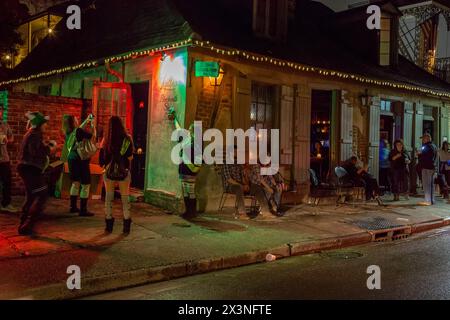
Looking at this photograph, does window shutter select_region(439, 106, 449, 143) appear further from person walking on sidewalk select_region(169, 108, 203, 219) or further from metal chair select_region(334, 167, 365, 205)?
person walking on sidewalk select_region(169, 108, 203, 219)

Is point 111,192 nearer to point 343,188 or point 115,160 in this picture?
point 115,160

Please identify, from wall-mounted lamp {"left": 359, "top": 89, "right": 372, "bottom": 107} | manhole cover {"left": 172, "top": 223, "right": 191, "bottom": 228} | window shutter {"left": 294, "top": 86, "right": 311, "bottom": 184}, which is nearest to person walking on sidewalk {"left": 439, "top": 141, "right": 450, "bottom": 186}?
wall-mounted lamp {"left": 359, "top": 89, "right": 372, "bottom": 107}

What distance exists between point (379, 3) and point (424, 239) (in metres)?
8.89

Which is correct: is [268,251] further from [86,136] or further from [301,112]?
[301,112]

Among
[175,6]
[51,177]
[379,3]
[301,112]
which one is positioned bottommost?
[51,177]

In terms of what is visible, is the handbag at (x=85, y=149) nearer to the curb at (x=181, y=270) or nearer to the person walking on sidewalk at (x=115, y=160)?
the person walking on sidewalk at (x=115, y=160)

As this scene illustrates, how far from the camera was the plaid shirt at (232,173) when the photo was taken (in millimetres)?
10516

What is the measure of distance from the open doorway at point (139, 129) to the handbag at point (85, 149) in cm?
252

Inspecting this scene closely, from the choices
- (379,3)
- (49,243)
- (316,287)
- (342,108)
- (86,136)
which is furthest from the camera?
(379,3)

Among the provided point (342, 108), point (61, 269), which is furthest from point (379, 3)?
point (61, 269)

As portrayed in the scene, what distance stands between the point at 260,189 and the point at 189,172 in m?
1.69

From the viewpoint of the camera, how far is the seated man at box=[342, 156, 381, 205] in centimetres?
1299

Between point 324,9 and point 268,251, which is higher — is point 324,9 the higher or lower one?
the higher one

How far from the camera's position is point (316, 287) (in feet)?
19.4
